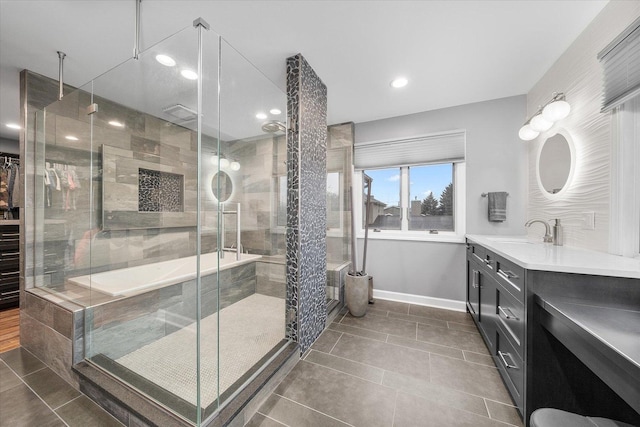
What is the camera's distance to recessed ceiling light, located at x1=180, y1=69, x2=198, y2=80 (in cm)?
129

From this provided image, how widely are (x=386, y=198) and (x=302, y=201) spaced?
1.79 meters

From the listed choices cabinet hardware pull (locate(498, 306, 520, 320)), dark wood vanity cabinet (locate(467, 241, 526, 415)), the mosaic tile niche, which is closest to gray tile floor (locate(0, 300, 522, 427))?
dark wood vanity cabinet (locate(467, 241, 526, 415))

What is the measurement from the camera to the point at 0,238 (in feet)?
9.48

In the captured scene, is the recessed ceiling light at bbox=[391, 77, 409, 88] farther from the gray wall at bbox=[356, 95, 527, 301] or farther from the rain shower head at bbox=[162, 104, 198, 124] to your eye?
the rain shower head at bbox=[162, 104, 198, 124]

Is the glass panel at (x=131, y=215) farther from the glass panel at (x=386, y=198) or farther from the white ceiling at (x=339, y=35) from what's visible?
the glass panel at (x=386, y=198)

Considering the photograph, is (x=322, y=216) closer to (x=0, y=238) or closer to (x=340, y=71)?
(x=340, y=71)

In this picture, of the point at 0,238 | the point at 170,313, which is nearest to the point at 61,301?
the point at 170,313

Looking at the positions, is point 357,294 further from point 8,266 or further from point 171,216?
point 8,266

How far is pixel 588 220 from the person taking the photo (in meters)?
1.70

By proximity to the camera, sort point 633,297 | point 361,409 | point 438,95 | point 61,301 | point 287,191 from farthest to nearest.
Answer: point 438,95
point 287,191
point 61,301
point 361,409
point 633,297

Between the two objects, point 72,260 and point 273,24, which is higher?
point 273,24

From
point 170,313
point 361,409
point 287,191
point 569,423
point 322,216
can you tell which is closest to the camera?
point 569,423

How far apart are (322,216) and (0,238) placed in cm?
402

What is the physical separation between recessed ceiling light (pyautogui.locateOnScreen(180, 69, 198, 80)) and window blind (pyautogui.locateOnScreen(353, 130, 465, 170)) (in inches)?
95.6
